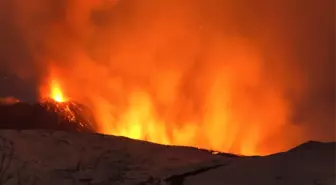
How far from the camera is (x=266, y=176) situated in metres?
4.39

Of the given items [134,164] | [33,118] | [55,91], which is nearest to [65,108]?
[33,118]

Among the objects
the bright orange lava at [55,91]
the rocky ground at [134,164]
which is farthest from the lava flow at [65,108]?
the rocky ground at [134,164]

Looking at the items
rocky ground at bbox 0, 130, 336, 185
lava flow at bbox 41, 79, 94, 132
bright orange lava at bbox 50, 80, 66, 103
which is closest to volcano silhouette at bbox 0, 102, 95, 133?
lava flow at bbox 41, 79, 94, 132

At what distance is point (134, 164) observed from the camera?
4.76 m

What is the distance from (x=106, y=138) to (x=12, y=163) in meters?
0.98

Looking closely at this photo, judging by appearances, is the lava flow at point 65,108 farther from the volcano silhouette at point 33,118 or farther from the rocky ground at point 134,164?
the rocky ground at point 134,164

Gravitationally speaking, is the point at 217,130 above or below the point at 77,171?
above

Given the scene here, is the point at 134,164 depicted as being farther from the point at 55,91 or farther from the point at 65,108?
the point at 65,108

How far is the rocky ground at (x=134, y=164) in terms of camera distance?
4.42 metres

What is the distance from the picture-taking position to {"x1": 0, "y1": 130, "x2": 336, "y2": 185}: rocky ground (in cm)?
442

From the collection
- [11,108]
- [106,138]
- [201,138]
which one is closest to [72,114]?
[11,108]

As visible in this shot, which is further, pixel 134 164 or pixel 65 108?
pixel 65 108

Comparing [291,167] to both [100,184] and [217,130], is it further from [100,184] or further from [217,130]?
[217,130]

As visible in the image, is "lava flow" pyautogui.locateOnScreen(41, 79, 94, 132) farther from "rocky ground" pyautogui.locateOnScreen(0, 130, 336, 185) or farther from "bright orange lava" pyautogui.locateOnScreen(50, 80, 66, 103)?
"rocky ground" pyautogui.locateOnScreen(0, 130, 336, 185)
